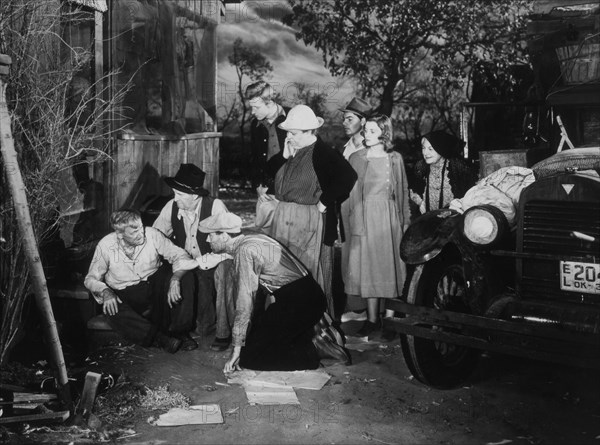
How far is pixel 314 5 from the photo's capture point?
1560cm

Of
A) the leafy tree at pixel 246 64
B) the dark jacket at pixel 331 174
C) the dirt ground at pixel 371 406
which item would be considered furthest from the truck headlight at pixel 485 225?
the leafy tree at pixel 246 64

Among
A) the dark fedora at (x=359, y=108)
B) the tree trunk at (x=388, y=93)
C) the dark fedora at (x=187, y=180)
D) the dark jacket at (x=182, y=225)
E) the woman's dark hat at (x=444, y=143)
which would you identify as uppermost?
the tree trunk at (x=388, y=93)

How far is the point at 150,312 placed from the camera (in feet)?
23.2

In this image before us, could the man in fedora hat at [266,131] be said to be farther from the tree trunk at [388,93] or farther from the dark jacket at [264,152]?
the tree trunk at [388,93]

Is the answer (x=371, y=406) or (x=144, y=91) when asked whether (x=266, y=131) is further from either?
(x=371, y=406)

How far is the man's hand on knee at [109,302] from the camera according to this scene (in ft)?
22.7

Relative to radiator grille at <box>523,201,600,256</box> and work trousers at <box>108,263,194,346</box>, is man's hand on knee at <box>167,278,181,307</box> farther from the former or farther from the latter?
radiator grille at <box>523,201,600,256</box>

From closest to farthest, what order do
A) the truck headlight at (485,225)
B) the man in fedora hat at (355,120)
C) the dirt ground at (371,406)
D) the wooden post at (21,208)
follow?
the wooden post at (21,208) → the dirt ground at (371,406) → the truck headlight at (485,225) → the man in fedora hat at (355,120)

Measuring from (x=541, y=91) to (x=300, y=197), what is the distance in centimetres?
275

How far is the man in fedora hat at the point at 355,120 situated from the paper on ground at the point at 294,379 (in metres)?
2.69

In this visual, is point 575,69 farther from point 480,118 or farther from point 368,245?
point 480,118

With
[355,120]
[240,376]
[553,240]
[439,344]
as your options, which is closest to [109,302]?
[240,376]

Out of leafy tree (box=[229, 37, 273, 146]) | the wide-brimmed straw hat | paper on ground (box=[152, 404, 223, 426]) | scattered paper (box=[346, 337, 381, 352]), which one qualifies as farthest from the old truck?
leafy tree (box=[229, 37, 273, 146])

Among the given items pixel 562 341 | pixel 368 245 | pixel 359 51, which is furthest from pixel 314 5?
pixel 562 341
